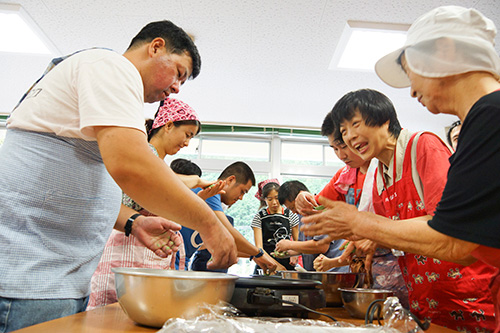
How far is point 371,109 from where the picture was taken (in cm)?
152

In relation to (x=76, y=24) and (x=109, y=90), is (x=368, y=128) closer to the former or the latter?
(x=109, y=90)

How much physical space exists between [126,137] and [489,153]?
0.76m

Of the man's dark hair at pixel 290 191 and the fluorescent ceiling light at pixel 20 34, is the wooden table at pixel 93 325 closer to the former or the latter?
the man's dark hair at pixel 290 191

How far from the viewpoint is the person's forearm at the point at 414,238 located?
817 millimetres

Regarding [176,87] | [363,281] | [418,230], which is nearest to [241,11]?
[176,87]

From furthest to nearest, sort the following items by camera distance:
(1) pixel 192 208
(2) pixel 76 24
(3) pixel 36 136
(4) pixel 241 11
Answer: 1. (2) pixel 76 24
2. (4) pixel 241 11
3. (3) pixel 36 136
4. (1) pixel 192 208

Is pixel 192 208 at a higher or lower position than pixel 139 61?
lower

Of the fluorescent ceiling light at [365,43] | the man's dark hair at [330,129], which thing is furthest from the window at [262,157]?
the man's dark hair at [330,129]

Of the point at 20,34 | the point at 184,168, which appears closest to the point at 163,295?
the point at 184,168

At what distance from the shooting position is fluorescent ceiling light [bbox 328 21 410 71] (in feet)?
10.0

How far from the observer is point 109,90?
85 centimetres

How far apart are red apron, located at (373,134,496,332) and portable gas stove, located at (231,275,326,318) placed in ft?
1.68

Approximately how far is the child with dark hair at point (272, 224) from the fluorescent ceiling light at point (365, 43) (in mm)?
1550

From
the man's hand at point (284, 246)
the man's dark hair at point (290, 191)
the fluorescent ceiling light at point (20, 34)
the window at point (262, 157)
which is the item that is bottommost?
the man's hand at point (284, 246)
